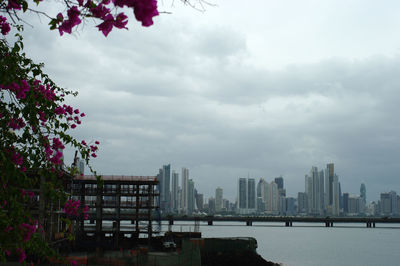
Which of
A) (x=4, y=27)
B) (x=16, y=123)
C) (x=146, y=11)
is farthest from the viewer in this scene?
(x=16, y=123)

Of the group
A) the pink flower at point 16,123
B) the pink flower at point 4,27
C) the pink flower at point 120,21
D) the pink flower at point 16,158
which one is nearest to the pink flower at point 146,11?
the pink flower at point 120,21

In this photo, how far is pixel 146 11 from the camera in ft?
14.7

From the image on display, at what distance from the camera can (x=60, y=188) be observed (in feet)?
32.0

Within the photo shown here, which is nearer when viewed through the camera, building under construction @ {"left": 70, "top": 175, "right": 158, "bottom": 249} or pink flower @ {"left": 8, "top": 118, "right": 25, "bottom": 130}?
pink flower @ {"left": 8, "top": 118, "right": 25, "bottom": 130}

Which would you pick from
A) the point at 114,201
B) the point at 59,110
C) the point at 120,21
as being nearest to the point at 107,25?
the point at 120,21

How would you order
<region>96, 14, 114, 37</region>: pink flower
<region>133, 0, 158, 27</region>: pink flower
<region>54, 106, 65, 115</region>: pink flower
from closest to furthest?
<region>133, 0, 158, 27</region>: pink flower
<region>96, 14, 114, 37</region>: pink flower
<region>54, 106, 65, 115</region>: pink flower

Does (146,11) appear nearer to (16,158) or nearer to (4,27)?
(4,27)

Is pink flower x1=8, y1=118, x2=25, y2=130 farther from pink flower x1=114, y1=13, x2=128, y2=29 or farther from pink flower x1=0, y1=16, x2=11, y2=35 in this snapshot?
pink flower x1=114, y1=13, x2=128, y2=29

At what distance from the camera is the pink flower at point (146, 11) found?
4453 mm

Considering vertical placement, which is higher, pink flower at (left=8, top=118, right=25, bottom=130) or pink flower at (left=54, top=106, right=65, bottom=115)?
pink flower at (left=54, top=106, right=65, bottom=115)

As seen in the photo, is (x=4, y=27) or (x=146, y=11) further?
(x=4, y=27)

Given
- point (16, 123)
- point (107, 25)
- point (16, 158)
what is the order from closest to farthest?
point (107, 25) < point (16, 158) < point (16, 123)

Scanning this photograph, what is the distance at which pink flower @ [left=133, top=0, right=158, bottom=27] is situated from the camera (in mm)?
4453

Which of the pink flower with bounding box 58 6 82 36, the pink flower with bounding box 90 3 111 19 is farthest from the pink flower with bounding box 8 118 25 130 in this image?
the pink flower with bounding box 90 3 111 19
